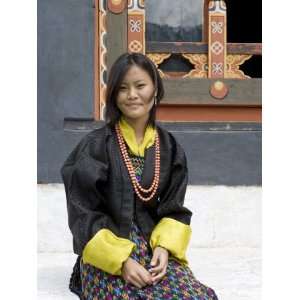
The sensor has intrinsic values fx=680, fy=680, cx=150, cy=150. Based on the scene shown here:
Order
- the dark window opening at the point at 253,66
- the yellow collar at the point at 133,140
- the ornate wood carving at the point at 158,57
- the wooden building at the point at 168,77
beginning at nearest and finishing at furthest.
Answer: the yellow collar at the point at 133,140 < the wooden building at the point at 168,77 < the ornate wood carving at the point at 158,57 < the dark window opening at the point at 253,66

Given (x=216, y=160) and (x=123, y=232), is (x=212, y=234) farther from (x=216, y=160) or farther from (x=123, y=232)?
(x=123, y=232)

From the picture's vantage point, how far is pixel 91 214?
2.43 meters

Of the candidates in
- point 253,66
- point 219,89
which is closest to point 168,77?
point 219,89

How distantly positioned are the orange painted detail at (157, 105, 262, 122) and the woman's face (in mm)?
2425

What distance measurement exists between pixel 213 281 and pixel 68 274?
2.74ft

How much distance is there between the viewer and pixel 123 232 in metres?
2.49

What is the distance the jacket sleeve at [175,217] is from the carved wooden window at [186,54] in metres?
2.34

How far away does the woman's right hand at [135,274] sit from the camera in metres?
2.32

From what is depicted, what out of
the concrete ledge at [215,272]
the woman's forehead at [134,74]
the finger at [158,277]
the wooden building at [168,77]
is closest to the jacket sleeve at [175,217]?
the finger at [158,277]

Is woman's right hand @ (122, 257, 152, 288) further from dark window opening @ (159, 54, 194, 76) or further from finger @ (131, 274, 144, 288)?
dark window opening @ (159, 54, 194, 76)

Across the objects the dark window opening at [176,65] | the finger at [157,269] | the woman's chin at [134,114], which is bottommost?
the finger at [157,269]

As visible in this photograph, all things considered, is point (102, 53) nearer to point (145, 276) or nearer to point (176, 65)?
point (176, 65)

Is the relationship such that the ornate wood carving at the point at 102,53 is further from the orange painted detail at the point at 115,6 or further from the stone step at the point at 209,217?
the stone step at the point at 209,217

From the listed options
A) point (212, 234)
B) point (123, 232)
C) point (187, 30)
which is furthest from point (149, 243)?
point (187, 30)
